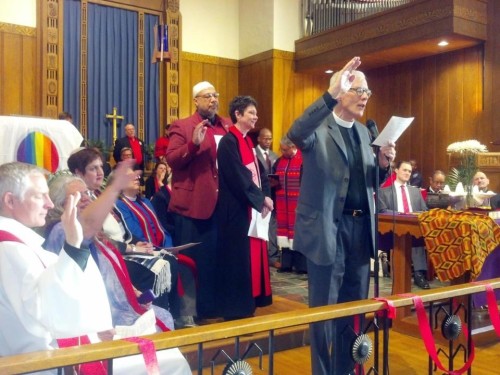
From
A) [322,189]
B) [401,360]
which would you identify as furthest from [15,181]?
[401,360]

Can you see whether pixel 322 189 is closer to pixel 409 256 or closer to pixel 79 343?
pixel 79 343

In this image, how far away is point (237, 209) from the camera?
364 centimetres

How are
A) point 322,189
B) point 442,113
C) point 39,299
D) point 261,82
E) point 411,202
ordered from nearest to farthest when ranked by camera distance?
point 39,299, point 322,189, point 411,202, point 442,113, point 261,82

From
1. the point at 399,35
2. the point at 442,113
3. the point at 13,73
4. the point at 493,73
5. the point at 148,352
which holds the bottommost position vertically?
the point at 148,352

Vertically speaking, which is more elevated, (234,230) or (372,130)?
(372,130)

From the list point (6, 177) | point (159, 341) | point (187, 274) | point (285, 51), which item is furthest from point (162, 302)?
point (285, 51)

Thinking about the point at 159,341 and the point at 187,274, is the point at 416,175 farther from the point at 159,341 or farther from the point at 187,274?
the point at 159,341

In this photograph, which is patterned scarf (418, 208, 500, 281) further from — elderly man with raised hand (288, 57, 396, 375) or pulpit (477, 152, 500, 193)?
pulpit (477, 152, 500, 193)

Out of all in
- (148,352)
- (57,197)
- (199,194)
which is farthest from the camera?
(199,194)

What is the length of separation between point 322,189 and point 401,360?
1490 mm

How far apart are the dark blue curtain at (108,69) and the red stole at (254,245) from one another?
570cm

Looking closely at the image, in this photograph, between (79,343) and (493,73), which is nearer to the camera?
(79,343)

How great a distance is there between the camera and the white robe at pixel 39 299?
1663 millimetres

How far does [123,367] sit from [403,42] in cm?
707
